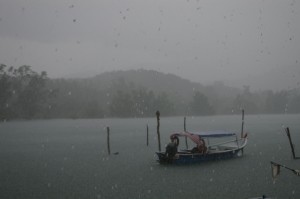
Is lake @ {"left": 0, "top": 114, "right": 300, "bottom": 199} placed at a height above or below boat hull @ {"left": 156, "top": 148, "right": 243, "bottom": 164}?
below

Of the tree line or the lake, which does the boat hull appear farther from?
the tree line

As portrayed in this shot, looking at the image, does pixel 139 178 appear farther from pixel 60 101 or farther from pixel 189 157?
pixel 60 101

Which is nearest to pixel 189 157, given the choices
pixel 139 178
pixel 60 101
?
pixel 139 178

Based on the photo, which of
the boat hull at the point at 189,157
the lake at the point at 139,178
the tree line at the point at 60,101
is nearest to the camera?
the lake at the point at 139,178

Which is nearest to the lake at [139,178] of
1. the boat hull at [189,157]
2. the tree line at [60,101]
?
the boat hull at [189,157]

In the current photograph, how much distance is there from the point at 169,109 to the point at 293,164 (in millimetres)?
154657

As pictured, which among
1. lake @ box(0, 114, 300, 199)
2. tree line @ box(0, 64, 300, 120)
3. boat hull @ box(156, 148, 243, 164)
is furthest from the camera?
tree line @ box(0, 64, 300, 120)

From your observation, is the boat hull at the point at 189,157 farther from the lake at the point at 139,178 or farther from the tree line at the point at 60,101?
the tree line at the point at 60,101

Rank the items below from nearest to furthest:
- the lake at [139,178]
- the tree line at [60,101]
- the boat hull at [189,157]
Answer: the lake at [139,178]
the boat hull at [189,157]
the tree line at [60,101]

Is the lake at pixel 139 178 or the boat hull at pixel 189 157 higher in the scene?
the boat hull at pixel 189 157

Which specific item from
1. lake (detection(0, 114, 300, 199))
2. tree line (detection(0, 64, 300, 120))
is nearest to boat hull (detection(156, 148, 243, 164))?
lake (detection(0, 114, 300, 199))

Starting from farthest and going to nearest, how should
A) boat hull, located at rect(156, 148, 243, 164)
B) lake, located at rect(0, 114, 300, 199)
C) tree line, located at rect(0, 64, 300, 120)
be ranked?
tree line, located at rect(0, 64, 300, 120)
boat hull, located at rect(156, 148, 243, 164)
lake, located at rect(0, 114, 300, 199)

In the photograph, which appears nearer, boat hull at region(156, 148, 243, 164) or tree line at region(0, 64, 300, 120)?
boat hull at region(156, 148, 243, 164)

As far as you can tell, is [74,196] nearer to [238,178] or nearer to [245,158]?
[238,178]
